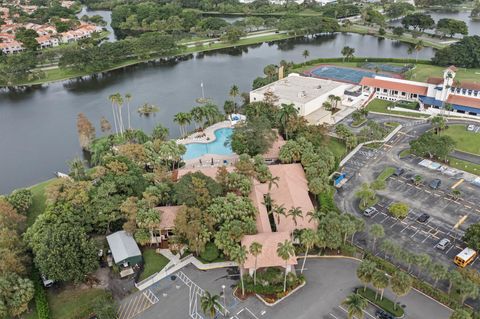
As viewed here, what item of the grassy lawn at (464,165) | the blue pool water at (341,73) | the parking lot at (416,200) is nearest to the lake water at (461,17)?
the blue pool water at (341,73)

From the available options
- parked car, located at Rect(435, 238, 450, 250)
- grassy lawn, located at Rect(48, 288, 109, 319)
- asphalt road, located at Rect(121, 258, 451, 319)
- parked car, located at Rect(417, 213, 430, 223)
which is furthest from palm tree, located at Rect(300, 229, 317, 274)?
A: grassy lawn, located at Rect(48, 288, 109, 319)

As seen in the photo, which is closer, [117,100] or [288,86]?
[117,100]

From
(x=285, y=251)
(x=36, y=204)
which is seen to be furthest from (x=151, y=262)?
(x=36, y=204)

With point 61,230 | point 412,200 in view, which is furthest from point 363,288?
point 61,230

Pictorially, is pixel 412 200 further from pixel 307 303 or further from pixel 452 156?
pixel 307 303

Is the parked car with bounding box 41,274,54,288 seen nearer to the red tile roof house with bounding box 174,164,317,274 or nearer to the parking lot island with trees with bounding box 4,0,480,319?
the parking lot island with trees with bounding box 4,0,480,319

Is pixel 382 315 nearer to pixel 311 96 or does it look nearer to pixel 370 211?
pixel 370 211
